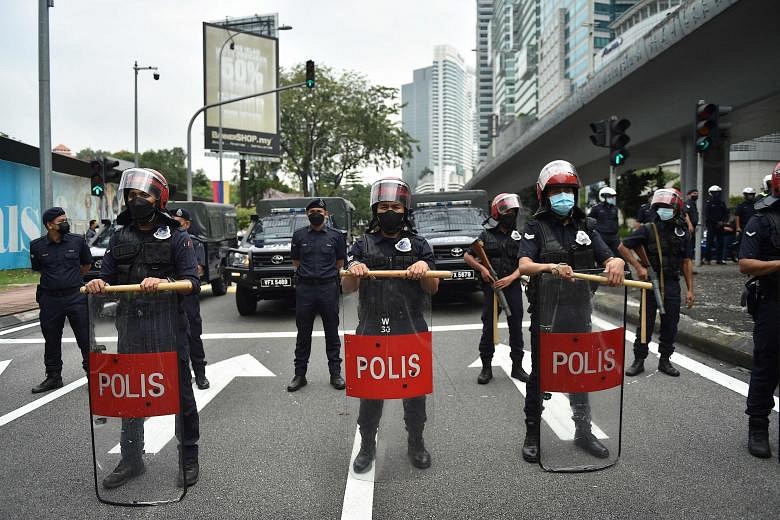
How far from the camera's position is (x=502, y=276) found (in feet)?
22.0

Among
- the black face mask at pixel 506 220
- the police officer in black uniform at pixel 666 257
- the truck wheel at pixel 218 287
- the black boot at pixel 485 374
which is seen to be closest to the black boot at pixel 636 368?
the police officer in black uniform at pixel 666 257

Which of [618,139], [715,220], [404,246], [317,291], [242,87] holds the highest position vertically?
[242,87]

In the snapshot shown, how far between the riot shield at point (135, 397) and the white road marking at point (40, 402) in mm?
2225

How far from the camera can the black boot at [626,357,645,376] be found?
650 cm

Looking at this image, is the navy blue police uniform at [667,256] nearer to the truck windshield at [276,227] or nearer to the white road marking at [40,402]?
the white road marking at [40,402]

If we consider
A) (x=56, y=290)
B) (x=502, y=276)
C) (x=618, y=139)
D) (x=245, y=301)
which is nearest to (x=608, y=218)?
(x=618, y=139)

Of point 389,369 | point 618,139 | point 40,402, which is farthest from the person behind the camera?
point 618,139

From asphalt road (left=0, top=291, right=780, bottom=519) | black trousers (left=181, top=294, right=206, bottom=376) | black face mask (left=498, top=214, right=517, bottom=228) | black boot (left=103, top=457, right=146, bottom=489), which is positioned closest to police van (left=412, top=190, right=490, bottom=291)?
black face mask (left=498, top=214, right=517, bottom=228)

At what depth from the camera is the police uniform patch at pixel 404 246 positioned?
4.17 meters

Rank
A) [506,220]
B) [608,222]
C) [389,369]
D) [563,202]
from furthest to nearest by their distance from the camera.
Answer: [608,222] → [506,220] → [563,202] → [389,369]

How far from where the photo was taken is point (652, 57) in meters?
17.6

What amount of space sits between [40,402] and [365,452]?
3.72m

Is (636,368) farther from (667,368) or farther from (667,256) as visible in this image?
(667,256)

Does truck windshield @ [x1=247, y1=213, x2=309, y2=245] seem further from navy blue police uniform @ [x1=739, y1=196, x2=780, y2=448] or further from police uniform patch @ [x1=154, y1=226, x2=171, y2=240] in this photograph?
navy blue police uniform @ [x1=739, y1=196, x2=780, y2=448]
